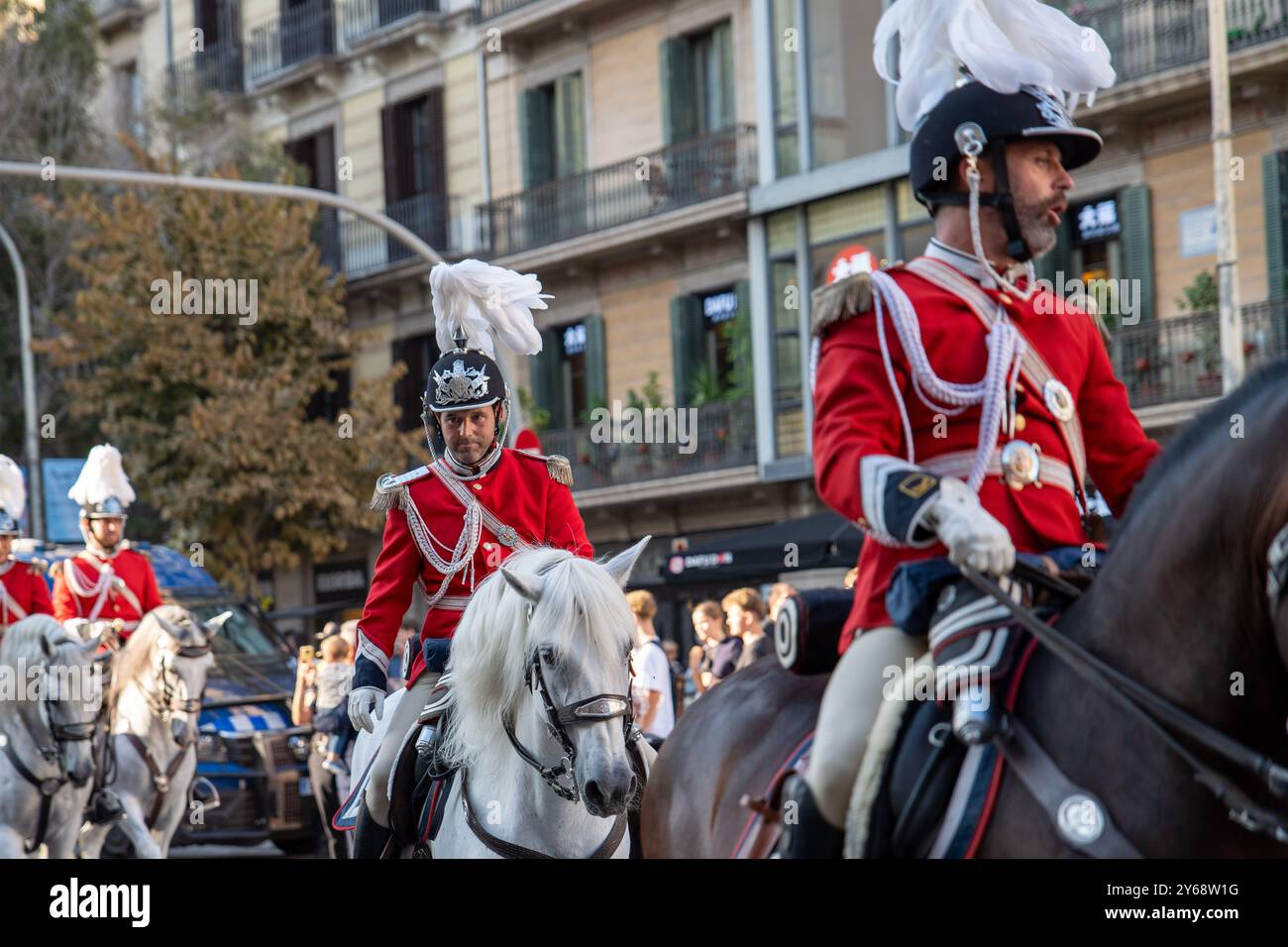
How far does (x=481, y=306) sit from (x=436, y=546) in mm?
1176

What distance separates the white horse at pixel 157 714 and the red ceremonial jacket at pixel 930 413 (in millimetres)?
9956

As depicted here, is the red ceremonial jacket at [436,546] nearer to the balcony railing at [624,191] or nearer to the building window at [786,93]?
the building window at [786,93]

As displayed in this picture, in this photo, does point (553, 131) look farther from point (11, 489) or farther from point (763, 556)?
point (11, 489)

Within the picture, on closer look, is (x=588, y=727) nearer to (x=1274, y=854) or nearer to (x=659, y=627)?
(x=1274, y=854)

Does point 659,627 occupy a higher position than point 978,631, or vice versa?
point 978,631

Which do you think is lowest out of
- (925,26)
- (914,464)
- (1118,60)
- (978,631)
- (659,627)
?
(659,627)

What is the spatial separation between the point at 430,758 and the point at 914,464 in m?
3.24

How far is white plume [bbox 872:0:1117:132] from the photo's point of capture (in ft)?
15.5

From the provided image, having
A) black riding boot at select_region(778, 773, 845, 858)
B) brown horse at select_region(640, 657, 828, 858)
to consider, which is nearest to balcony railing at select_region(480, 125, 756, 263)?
brown horse at select_region(640, 657, 828, 858)

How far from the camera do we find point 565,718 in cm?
646

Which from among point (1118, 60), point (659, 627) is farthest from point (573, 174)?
point (1118, 60)

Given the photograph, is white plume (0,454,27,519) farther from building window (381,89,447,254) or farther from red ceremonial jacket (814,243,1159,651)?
building window (381,89,447,254)

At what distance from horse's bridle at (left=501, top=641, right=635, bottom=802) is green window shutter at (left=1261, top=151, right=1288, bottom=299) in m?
16.5

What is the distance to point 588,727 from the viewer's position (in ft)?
21.0
